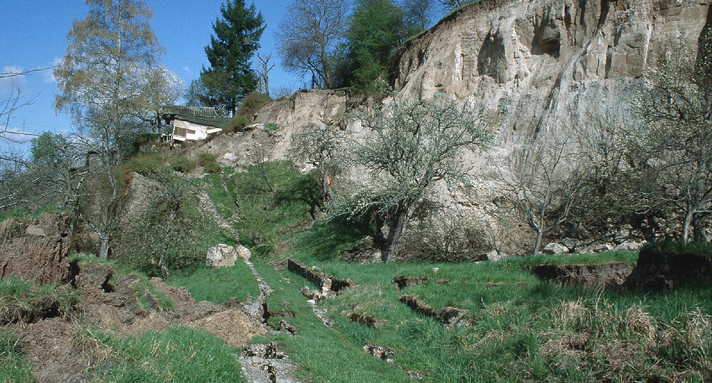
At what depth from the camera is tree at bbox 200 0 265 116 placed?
165ft

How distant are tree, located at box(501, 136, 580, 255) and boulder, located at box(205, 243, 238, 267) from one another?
1159cm

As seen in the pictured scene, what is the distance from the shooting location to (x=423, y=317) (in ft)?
31.2

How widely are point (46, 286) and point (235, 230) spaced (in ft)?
67.6

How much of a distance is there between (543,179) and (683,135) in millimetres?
6195

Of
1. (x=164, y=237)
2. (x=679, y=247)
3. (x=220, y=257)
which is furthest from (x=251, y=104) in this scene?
(x=679, y=247)

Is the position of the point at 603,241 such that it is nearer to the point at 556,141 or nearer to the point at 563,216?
the point at 563,216

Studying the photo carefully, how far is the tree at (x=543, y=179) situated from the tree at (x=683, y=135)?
2.93 metres

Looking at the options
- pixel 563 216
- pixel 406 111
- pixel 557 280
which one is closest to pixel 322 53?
pixel 406 111

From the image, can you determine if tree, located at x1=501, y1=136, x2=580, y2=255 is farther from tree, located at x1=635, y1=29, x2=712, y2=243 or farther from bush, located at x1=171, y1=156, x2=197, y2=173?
bush, located at x1=171, y1=156, x2=197, y2=173

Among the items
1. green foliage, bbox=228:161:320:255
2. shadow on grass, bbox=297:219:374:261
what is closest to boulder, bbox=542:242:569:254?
shadow on grass, bbox=297:219:374:261

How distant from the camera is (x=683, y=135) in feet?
48.2

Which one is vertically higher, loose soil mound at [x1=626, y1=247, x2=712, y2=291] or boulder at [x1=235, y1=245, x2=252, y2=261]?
loose soil mound at [x1=626, y1=247, x2=712, y2=291]

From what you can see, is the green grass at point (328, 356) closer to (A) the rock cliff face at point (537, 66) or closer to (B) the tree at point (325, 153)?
(A) the rock cliff face at point (537, 66)

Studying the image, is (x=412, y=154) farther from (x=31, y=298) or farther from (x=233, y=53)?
(x=233, y=53)
